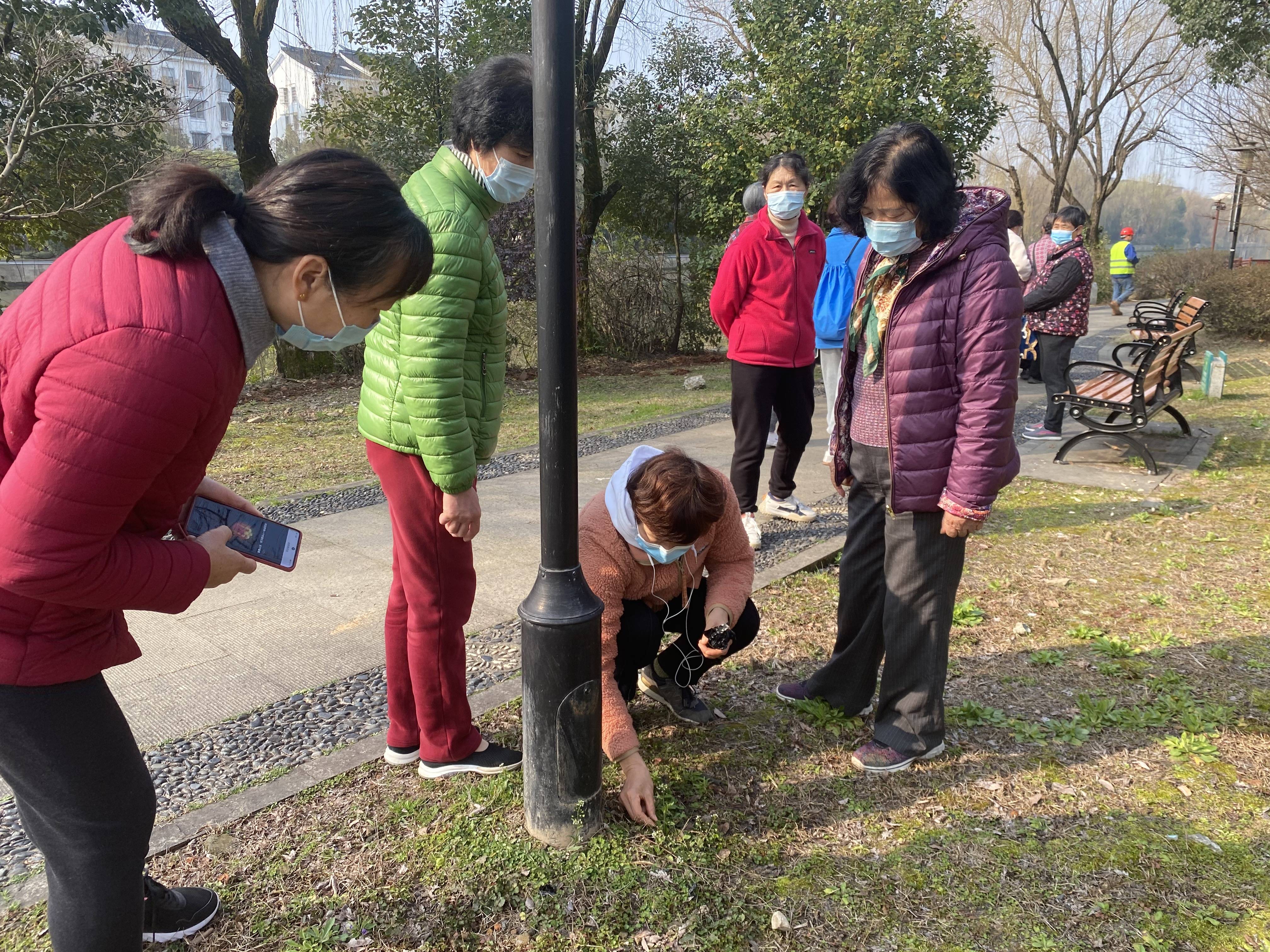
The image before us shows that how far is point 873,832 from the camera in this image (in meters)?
2.50

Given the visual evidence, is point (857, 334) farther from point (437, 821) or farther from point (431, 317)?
point (437, 821)

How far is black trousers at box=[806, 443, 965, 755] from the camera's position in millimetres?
2623

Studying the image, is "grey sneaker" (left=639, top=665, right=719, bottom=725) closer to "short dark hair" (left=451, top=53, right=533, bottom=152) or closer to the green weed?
the green weed

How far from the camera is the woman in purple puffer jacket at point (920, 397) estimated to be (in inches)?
94.0

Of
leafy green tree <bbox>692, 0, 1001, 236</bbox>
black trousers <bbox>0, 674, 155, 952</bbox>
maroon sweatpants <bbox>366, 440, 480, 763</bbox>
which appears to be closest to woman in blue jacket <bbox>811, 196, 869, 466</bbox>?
maroon sweatpants <bbox>366, 440, 480, 763</bbox>

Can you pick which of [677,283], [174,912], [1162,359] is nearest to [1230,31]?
[677,283]

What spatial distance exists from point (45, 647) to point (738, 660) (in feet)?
8.47

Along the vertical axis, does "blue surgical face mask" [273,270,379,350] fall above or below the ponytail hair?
below

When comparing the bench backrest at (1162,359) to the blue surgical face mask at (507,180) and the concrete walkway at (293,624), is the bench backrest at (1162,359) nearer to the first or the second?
the concrete walkway at (293,624)

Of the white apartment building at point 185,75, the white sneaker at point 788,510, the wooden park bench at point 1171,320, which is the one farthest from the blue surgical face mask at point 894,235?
the white apartment building at point 185,75

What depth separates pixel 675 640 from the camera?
301cm

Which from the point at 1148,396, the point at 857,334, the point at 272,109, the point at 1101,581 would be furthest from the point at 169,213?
the point at 272,109

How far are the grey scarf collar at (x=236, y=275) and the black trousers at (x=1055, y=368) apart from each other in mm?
6936

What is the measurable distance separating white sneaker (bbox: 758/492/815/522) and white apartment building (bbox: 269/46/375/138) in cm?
933
